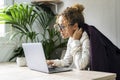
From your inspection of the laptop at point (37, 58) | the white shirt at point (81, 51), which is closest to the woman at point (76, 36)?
the white shirt at point (81, 51)

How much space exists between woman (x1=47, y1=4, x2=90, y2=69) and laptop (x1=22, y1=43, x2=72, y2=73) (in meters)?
0.16

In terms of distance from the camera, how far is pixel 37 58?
68.1 inches

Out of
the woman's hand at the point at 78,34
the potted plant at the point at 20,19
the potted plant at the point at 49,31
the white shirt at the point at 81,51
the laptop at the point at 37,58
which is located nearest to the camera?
the laptop at the point at 37,58

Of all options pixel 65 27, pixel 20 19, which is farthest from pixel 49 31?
pixel 65 27

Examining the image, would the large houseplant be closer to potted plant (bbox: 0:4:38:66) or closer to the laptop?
potted plant (bbox: 0:4:38:66)

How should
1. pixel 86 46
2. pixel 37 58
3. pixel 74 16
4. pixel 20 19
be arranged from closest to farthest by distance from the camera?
1. pixel 37 58
2. pixel 86 46
3. pixel 74 16
4. pixel 20 19

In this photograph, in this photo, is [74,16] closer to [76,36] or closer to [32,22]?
[76,36]

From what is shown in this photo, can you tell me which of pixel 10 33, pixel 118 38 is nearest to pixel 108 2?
pixel 118 38

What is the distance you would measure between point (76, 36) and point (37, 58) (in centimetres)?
42

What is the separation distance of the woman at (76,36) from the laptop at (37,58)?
0.54 ft

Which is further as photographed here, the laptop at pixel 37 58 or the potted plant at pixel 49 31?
the potted plant at pixel 49 31

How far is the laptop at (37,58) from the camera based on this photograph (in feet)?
5.48

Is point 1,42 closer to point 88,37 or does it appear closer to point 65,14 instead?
point 65,14

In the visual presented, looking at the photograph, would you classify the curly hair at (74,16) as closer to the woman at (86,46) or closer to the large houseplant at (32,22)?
the woman at (86,46)
